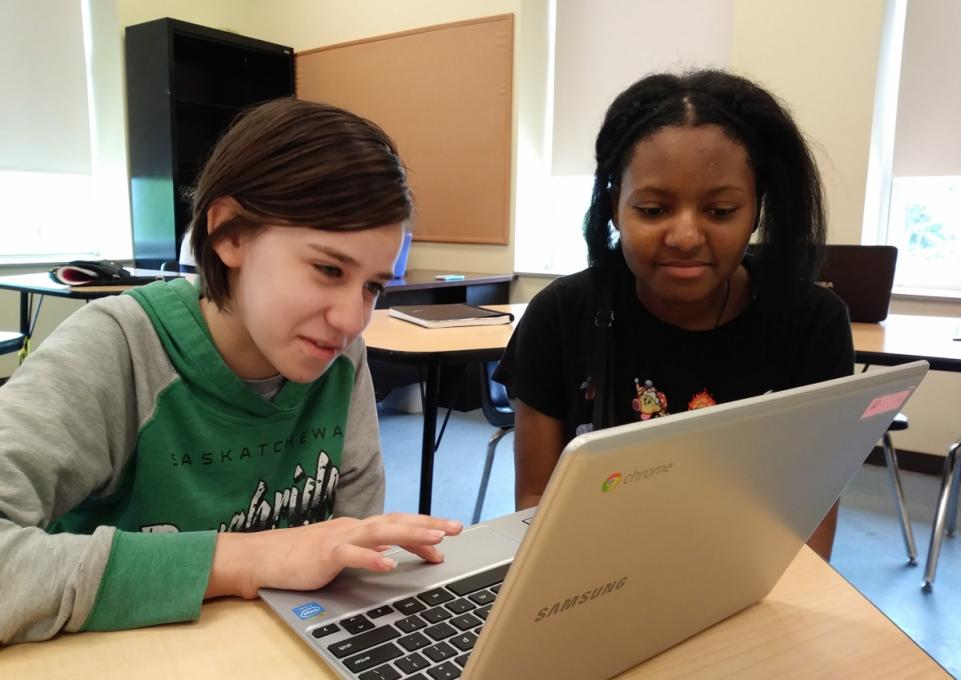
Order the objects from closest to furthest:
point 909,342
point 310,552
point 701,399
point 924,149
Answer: point 310,552 → point 701,399 → point 909,342 → point 924,149

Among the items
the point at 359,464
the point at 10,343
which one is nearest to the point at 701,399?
the point at 359,464

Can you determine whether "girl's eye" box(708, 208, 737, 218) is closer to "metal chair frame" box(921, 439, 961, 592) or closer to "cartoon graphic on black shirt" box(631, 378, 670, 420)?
"cartoon graphic on black shirt" box(631, 378, 670, 420)

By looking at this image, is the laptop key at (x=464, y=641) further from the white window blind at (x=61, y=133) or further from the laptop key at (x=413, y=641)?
the white window blind at (x=61, y=133)

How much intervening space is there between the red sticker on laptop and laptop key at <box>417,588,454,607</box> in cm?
32

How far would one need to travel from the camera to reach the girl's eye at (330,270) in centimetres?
69

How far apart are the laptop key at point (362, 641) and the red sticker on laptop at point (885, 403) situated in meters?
0.35

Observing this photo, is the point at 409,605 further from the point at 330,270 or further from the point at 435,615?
the point at 330,270

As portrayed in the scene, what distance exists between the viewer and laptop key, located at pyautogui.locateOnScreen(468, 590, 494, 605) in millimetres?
536

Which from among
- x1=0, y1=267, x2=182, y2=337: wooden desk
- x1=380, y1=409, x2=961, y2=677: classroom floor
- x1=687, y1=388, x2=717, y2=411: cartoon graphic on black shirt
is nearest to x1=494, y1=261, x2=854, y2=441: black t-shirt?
x1=687, y1=388, x2=717, y2=411: cartoon graphic on black shirt

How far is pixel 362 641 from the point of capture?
0.48 metres

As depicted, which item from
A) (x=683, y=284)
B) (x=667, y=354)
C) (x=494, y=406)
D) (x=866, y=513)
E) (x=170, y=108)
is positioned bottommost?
(x=866, y=513)

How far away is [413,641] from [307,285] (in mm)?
355

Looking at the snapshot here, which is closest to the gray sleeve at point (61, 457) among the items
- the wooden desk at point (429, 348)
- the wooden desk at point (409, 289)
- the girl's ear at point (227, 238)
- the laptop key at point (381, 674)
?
the girl's ear at point (227, 238)

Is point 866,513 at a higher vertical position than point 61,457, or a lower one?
lower
